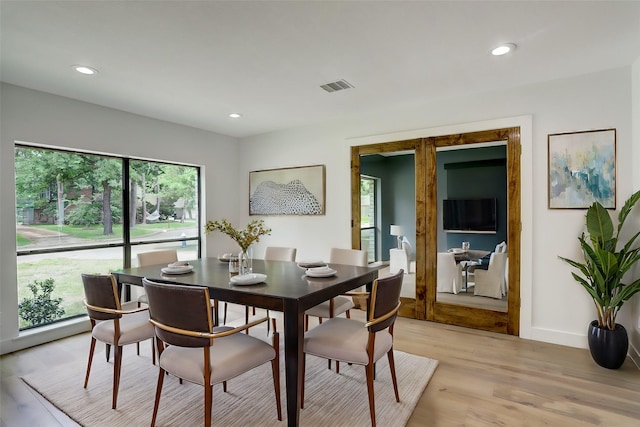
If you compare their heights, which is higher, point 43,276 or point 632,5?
point 632,5

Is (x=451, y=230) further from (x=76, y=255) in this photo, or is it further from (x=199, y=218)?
(x=76, y=255)

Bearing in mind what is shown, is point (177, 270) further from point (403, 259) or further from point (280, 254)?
point (403, 259)

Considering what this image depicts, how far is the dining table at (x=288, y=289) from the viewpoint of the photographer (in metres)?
1.89

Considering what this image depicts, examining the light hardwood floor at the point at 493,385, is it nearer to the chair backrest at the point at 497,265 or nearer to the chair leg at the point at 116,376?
the chair leg at the point at 116,376

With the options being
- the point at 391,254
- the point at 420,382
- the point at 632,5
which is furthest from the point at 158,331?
the point at 632,5

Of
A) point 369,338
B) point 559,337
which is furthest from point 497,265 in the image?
point 369,338

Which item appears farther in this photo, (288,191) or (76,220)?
(288,191)

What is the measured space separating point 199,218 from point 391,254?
9.77 feet

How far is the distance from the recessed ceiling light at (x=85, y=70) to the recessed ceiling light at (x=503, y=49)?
334cm

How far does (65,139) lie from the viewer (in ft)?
11.7

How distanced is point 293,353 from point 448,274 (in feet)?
8.48

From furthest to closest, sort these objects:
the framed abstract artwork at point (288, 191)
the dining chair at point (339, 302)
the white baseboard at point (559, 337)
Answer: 1. the framed abstract artwork at point (288, 191)
2. the white baseboard at point (559, 337)
3. the dining chair at point (339, 302)

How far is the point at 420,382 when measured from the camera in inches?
100

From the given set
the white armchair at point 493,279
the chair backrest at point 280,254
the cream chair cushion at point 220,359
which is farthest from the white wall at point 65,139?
the white armchair at point 493,279
